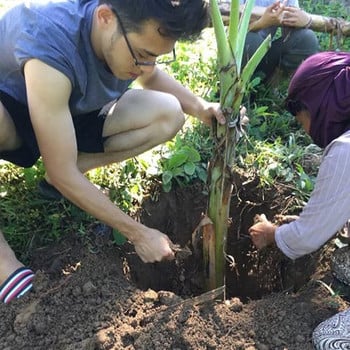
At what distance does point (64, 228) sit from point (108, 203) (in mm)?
426

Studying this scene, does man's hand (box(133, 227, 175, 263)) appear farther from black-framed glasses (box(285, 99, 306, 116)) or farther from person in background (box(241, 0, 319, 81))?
person in background (box(241, 0, 319, 81))

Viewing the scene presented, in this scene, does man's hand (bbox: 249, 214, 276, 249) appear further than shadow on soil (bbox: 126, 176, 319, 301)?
No

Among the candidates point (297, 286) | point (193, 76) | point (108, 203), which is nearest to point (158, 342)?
point (108, 203)

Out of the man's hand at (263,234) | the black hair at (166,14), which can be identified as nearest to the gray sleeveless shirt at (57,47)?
the black hair at (166,14)

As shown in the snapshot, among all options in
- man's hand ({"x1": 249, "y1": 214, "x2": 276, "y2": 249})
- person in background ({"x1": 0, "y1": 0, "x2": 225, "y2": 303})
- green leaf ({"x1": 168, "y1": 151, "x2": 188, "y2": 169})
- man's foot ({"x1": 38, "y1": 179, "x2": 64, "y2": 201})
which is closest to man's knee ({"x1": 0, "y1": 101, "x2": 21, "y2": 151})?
person in background ({"x1": 0, "y1": 0, "x2": 225, "y2": 303})

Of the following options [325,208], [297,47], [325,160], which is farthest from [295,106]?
[297,47]

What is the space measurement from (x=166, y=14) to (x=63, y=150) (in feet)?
1.56

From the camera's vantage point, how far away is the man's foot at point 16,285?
1.75 m

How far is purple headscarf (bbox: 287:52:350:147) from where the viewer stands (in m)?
1.71

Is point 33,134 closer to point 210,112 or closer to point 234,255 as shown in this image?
point 210,112

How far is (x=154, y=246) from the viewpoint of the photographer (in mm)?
1685

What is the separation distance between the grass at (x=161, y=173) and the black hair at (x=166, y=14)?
2.66 feet

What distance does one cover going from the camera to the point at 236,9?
1604 millimetres

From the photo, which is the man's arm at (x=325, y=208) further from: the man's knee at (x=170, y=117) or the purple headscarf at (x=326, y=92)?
the man's knee at (x=170, y=117)
